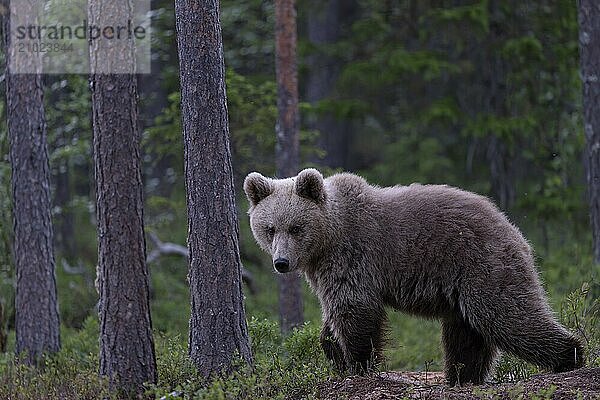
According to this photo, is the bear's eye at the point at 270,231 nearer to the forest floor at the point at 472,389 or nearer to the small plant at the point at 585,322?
the forest floor at the point at 472,389

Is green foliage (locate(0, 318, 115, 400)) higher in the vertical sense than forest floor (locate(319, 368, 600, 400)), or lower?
lower

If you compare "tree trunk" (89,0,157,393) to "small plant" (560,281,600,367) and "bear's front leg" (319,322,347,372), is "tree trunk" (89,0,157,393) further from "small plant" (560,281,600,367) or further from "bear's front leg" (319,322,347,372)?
"small plant" (560,281,600,367)

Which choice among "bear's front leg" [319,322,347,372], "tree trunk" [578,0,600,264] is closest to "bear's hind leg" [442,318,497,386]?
"bear's front leg" [319,322,347,372]

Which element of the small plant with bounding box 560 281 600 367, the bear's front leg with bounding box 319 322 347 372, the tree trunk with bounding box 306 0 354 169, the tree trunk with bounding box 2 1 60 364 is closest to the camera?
the bear's front leg with bounding box 319 322 347 372

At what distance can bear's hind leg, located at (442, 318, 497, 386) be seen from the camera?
798 centimetres

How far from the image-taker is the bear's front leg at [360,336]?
24.9 feet

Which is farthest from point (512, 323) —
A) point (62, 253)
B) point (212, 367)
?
point (62, 253)

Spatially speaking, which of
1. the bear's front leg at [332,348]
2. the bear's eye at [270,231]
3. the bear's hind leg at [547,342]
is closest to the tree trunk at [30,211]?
the bear's eye at [270,231]

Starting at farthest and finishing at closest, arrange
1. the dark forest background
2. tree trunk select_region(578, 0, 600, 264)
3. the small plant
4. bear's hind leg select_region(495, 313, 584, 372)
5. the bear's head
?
the dark forest background → tree trunk select_region(578, 0, 600, 264) → the small plant → the bear's head → bear's hind leg select_region(495, 313, 584, 372)

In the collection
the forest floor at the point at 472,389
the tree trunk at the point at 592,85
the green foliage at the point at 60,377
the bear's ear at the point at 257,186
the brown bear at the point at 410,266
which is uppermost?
the tree trunk at the point at 592,85

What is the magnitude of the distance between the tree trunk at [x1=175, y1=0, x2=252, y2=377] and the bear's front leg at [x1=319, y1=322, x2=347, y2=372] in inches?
31.5

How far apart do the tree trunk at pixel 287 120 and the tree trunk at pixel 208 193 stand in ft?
14.7

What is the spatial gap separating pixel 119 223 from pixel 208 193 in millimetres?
822

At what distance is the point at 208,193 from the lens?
24.8ft
